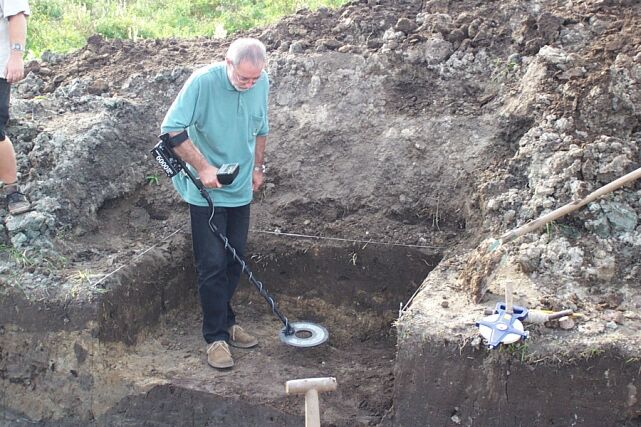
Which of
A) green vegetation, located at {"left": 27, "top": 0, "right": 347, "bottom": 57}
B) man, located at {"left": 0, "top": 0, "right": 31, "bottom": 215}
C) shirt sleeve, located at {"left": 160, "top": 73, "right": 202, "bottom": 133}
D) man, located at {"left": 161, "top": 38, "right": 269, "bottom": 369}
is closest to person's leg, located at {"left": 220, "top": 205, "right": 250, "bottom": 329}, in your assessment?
man, located at {"left": 161, "top": 38, "right": 269, "bottom": 369}

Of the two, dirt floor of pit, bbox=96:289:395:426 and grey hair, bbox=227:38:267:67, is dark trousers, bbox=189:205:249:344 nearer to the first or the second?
dirt floor of pit, bbox=96:289:395:426

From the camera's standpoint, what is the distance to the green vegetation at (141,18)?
8961mm

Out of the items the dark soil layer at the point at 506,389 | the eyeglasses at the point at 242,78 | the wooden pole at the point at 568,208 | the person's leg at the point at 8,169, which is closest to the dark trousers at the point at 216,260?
the eyeglasses at the point at 242,78

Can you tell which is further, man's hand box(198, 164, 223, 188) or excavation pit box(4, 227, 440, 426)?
excavation pit box(4, 227, 440, 426)

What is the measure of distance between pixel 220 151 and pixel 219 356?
120cm


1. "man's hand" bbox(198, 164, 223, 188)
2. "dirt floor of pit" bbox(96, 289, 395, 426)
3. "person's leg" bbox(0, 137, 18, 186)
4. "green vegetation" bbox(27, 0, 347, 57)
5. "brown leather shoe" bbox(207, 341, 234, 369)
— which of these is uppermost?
"green vegetation" bbox(27, 0, 347, 57)

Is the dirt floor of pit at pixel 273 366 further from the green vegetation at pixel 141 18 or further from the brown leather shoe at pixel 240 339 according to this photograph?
the green vegetation at pixel 141 18

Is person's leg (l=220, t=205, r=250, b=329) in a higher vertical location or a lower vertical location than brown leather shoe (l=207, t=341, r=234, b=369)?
higher

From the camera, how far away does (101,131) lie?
573 centimetres

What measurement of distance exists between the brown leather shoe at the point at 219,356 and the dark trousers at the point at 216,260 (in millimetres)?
53

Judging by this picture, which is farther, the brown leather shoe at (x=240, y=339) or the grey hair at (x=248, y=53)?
the brown leather shoe at (x=240, y=339)

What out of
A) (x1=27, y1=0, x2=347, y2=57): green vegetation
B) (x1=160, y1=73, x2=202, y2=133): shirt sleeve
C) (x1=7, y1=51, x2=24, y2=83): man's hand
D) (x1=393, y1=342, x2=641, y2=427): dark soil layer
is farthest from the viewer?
(x1=27, y1=0, x2=347, y2=57): green vegetation

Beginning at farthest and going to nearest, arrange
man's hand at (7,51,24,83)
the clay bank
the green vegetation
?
the green vegetation < man's hand at (7,51,24,83) < the clay bank

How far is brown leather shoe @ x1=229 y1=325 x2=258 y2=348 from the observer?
4.86 metres
